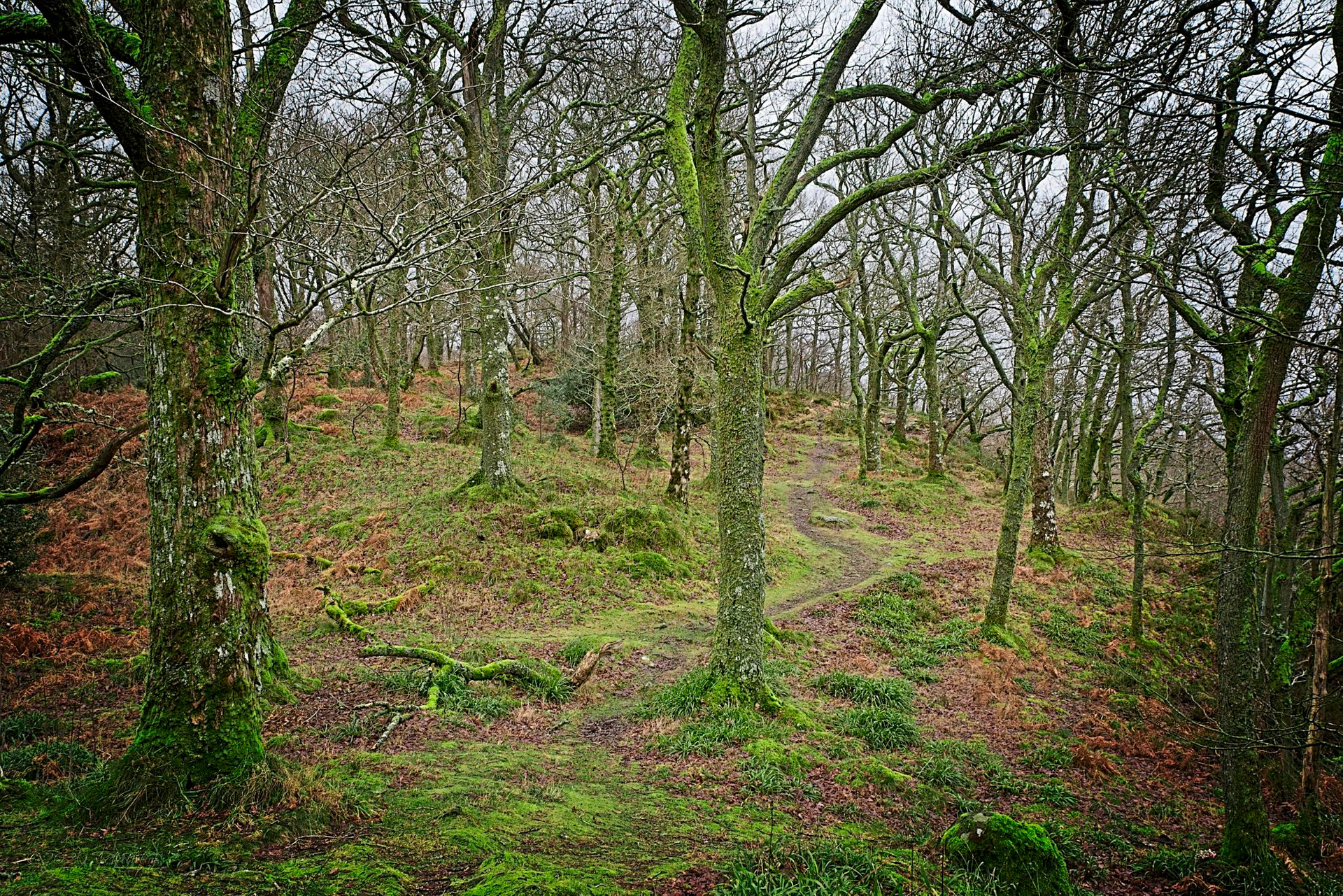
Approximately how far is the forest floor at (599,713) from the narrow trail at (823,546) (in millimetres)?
139

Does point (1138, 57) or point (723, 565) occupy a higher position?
point (1138, 57)

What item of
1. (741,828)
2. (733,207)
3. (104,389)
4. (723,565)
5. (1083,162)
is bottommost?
(741,828)

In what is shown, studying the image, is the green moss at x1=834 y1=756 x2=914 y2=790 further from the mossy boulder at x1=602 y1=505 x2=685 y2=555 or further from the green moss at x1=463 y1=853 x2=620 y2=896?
the mossy boulder at x1=602 y1=505 x2=685 y2=555

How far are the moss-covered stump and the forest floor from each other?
0.90 ft

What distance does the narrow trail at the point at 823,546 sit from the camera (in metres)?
13.4

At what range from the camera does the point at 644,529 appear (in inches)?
556

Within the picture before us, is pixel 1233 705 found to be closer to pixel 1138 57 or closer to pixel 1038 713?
pixel 1038 713

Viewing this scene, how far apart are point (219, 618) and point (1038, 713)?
9.71m

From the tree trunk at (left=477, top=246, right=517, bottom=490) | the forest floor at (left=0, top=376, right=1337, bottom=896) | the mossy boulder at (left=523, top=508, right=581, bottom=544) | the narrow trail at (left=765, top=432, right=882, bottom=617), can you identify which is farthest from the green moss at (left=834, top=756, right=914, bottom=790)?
the tree trunk at (left=477, top=246, right=517, bottom=490)

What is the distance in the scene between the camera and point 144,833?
3723 mm

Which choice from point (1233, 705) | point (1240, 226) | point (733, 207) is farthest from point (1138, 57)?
point (733, 207)

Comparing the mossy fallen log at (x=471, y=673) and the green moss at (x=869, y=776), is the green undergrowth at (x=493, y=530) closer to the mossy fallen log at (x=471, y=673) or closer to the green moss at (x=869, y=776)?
the mossy fallen log at (x=471, y=673)

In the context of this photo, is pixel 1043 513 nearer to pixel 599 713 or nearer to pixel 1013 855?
pixel 599 713

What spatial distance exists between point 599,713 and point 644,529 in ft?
21.5
